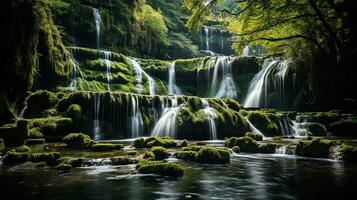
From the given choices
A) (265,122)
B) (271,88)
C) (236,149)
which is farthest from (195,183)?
(271,88)

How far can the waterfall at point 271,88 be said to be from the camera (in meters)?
32.8

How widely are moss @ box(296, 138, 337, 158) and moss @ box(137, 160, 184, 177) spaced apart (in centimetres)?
695

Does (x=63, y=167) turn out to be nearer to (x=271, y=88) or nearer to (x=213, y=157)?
(x=213, y=157)

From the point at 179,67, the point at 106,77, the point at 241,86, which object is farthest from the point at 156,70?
the point at 241,86

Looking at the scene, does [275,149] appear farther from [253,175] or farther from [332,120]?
[332,120]

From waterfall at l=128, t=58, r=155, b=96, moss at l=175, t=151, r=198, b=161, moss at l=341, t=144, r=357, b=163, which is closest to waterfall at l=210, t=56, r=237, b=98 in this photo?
waterfall at l=128, t=58, r=155, b=96

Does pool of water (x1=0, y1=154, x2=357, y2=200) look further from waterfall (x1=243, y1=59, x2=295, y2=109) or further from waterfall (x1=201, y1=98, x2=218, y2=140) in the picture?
waterfall (x1=243, y1=59, x2=295, y2=109)

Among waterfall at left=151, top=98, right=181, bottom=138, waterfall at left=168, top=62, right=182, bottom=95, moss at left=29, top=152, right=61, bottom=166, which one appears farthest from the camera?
waterfall at left=168, top=62, right=182, bottom=95

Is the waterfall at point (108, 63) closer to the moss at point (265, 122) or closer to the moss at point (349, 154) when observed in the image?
the moss at point (265, 122)

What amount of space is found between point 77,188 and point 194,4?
17.3 ft

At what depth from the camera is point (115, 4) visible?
4412cm

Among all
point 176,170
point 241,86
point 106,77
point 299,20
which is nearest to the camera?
point 299,20

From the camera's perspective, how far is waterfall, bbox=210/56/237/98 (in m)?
37.6

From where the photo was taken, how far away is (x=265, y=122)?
25422 mm
